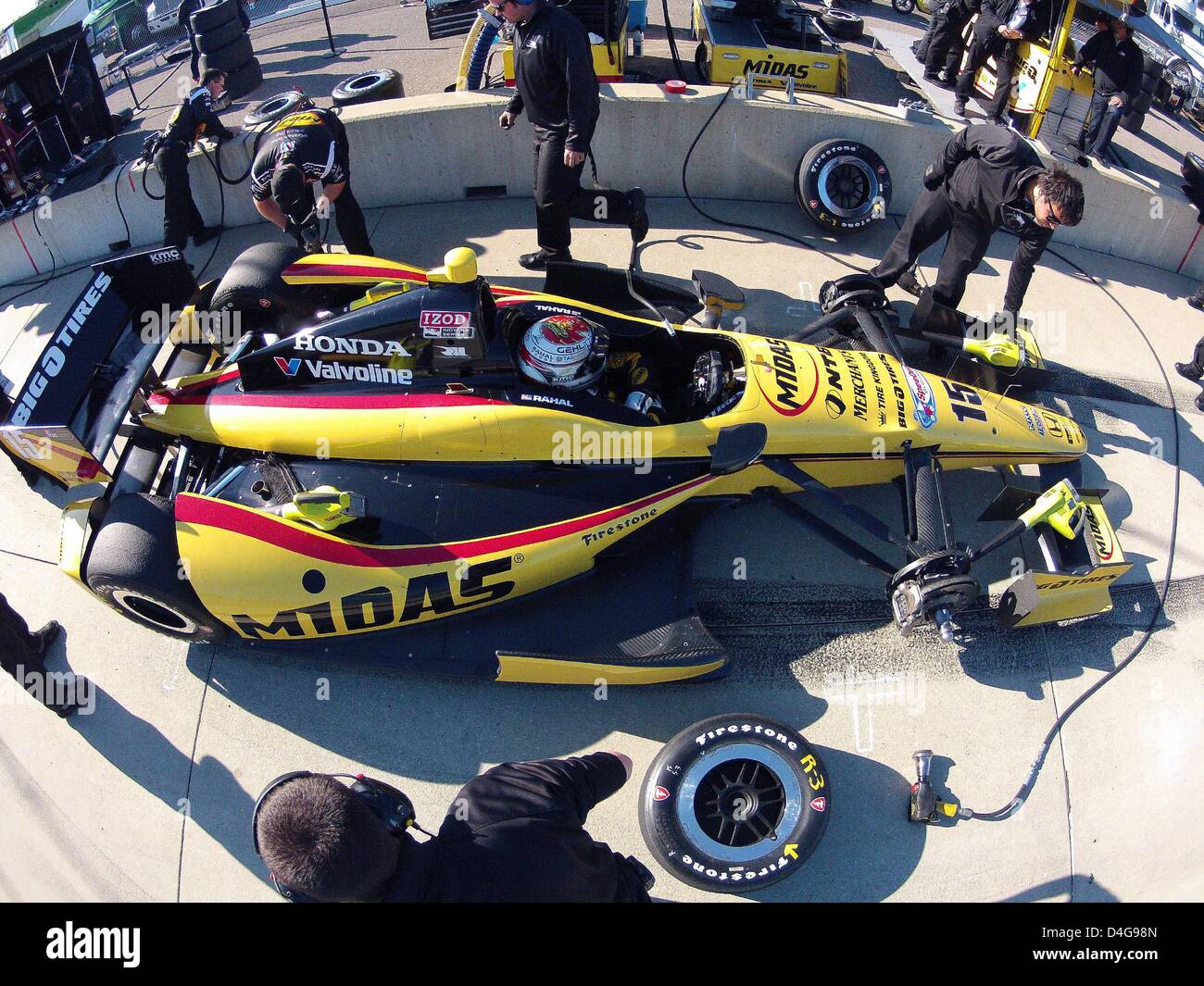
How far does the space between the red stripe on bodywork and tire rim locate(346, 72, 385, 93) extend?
538cm

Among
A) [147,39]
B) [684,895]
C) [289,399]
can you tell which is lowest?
[684,895]

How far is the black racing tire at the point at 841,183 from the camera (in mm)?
7203

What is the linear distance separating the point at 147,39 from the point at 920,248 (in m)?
11.4

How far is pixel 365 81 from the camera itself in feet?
26.7

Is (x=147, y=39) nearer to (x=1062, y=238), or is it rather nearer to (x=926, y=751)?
(x=1062, y=238)

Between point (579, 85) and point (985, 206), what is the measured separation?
8.87 feet

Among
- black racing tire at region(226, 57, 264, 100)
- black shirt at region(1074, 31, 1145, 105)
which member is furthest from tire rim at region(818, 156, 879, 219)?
black racing tire at region(226, 57, 264, 100)

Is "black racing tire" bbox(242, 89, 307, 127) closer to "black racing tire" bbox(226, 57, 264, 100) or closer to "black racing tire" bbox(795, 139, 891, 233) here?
"black racing tire" bbox(226, 57, 264, 100)

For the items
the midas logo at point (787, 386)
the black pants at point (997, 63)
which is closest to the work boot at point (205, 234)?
the midas logo at point (787, 386)

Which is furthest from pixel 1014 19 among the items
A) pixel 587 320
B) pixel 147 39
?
pixel 147 39

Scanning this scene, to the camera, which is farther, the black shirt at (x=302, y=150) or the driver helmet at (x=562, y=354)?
the black shirt at (x=302, y=150)

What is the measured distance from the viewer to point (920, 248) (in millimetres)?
6262

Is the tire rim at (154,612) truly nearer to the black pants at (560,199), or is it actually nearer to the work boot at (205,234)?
the black pants at (560,199)

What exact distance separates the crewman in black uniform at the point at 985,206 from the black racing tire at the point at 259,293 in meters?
4.22
